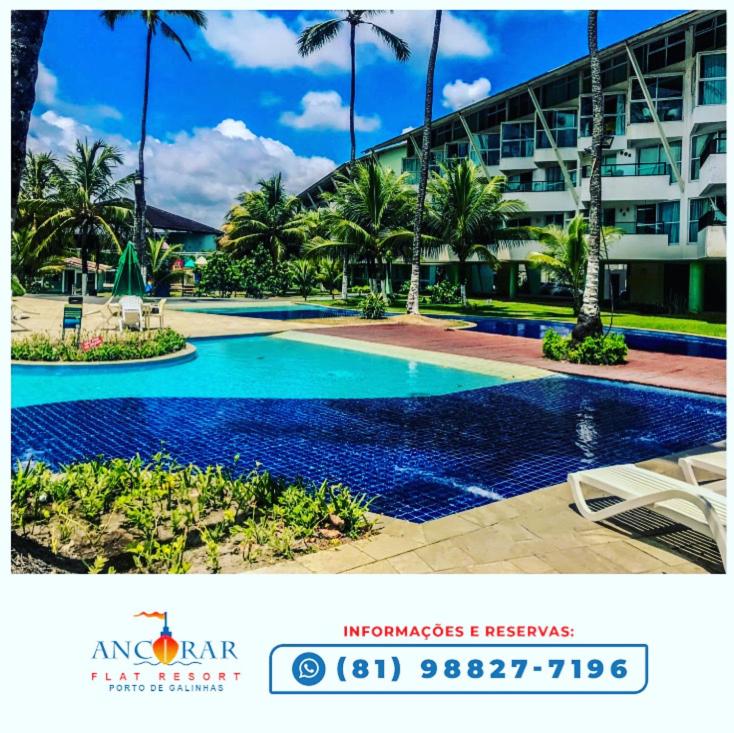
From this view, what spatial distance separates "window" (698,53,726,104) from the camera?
26047 mm

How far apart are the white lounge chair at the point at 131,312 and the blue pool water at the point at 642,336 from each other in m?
10.4

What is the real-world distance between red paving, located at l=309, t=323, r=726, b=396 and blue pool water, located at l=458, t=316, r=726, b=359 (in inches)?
40.9

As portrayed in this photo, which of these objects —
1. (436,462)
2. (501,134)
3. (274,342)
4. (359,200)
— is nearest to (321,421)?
(436,462)

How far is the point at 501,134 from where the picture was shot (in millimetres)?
39188

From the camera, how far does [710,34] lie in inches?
1059

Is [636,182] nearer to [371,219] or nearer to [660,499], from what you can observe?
[371,219]

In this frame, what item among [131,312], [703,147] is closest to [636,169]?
[703,147]

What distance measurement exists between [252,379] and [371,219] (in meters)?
20.1
